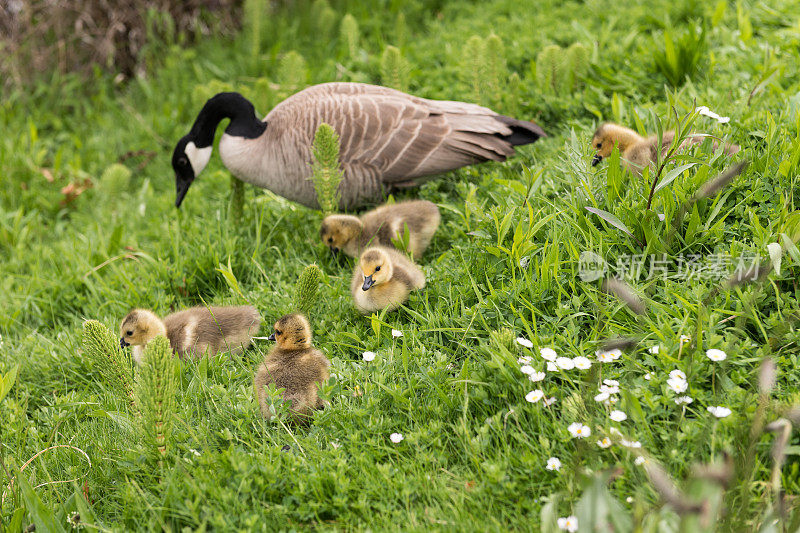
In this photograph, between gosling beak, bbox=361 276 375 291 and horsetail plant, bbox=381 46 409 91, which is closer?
gosling beak, bbox=361 276 375 291

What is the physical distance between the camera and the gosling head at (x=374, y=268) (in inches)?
138

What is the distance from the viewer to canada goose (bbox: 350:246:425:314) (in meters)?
3.51

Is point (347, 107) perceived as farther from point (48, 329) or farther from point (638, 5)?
point (638, 5)

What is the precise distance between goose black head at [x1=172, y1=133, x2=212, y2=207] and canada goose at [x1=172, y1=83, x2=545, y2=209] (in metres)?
0.39

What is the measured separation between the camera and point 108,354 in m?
3.02

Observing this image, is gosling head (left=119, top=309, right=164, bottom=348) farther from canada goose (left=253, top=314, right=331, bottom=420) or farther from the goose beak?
the goose beak

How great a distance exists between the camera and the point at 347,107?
4941mm

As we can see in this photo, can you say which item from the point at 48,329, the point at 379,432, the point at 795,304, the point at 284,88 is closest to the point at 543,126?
the point at 284,88

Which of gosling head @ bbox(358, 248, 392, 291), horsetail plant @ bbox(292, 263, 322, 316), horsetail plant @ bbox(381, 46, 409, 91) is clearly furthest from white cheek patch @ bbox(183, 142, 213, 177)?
gosling head @ bbox(358, 248, 392, 291)

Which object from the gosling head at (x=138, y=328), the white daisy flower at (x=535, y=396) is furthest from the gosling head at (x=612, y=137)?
the gosling head at (x=138, y=328)

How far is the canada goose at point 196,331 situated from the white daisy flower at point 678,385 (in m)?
2.17

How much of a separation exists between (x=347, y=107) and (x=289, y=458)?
2.96 m

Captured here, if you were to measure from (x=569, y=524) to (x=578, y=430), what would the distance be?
402mm

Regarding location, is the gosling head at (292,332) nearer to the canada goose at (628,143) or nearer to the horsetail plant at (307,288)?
the horsetail plant at (307,288)
